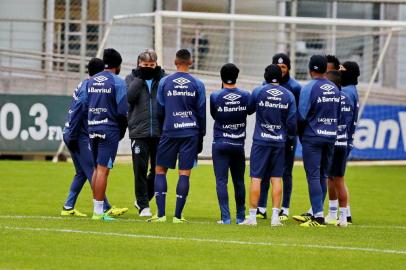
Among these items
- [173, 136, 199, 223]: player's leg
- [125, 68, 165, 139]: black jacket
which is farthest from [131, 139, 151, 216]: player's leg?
[173, 136, 199, 223]: player's leg

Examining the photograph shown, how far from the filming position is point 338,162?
17672 millimetres

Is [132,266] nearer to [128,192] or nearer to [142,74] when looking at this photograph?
[142,74]

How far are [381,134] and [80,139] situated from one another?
13.7m

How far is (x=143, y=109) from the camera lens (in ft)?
58.8

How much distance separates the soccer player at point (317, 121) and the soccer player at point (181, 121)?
138 centimetres

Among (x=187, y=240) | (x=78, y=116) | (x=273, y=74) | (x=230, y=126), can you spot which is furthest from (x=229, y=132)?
(x=187, y=240)

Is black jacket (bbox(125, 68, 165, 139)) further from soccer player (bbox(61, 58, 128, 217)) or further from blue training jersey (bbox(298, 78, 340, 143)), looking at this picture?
blue training jersey (bbox(298, 78, 340, 143))

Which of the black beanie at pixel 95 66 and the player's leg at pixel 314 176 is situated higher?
the black beanie at pixel 95 66

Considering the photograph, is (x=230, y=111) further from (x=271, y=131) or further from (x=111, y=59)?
(x=111, y=59)

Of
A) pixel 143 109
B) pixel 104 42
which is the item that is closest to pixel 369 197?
pixel 143 109

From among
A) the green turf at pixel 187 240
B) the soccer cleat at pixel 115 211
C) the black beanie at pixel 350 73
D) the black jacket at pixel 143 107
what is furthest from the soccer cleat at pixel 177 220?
the black beanie at pixel 350 73

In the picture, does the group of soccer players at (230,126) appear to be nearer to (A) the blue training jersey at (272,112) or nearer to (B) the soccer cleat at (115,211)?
(A) the blue training jersey at (272,112)

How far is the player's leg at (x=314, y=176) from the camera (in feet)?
55.7

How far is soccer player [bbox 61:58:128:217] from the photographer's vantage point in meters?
17.5
